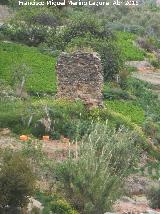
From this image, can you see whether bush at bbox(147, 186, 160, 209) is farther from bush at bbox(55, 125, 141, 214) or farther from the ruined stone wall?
the ruined stone wall

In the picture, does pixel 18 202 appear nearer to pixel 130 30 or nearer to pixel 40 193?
pixel 40 193

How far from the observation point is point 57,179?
59.0 feet

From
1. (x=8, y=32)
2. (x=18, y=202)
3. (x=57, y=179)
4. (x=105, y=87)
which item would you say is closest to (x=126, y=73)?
(x=105, y=87)

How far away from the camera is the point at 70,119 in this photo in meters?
27.2

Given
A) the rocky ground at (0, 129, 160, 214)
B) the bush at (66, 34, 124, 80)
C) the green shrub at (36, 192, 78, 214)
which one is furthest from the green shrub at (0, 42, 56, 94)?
the green shrub at (36, 192, 78, 214)

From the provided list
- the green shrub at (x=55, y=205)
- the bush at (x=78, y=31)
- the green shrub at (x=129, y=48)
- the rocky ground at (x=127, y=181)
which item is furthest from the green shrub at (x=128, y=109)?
the green shrub at (x=55, y=205)

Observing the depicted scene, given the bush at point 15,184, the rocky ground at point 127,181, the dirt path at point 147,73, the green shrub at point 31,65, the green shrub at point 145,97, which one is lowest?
the dirt path at point 147,73

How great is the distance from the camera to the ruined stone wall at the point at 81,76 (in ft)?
99.3

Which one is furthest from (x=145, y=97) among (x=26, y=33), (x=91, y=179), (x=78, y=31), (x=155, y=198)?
(x=91, y=179)

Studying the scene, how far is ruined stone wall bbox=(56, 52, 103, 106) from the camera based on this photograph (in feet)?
99.3

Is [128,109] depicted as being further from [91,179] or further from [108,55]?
[91,179]

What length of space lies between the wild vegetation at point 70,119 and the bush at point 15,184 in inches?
0.8

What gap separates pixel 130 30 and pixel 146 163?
135 ft

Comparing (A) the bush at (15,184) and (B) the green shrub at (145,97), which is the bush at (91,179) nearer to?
(A) the bush at (15,184)
